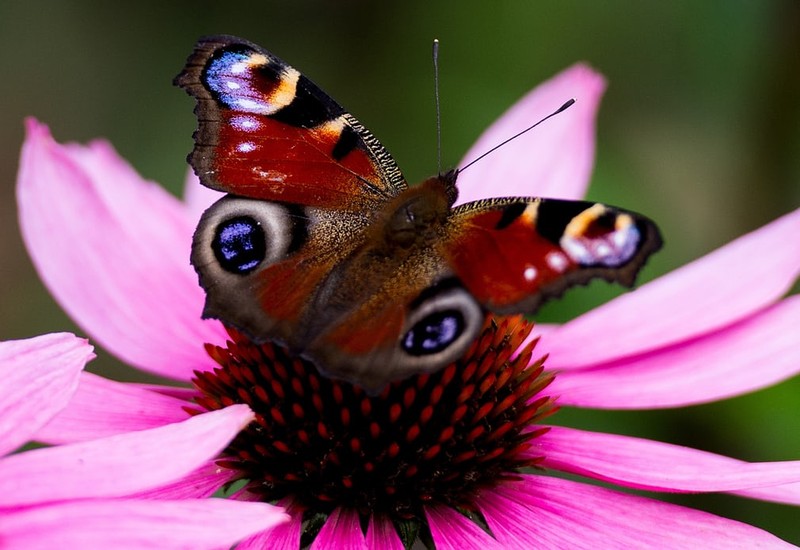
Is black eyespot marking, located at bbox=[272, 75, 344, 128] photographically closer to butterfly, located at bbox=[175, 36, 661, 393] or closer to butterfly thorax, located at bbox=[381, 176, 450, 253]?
butterfly, located at bbox=[175, 36, 661, 393]

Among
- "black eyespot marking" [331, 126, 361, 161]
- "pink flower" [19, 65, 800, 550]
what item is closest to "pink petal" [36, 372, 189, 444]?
"pink flower" [19, 65, 800, 550]

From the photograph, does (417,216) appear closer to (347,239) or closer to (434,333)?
(347,239)

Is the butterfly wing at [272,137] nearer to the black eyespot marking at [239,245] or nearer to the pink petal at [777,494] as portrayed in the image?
the black eyespot marking at [239,245]

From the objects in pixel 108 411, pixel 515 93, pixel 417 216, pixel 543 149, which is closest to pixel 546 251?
pixel 417 216

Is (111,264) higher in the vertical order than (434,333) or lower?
higher

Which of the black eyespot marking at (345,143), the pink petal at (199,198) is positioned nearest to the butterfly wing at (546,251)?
the black eyespot marking at (345,143)
